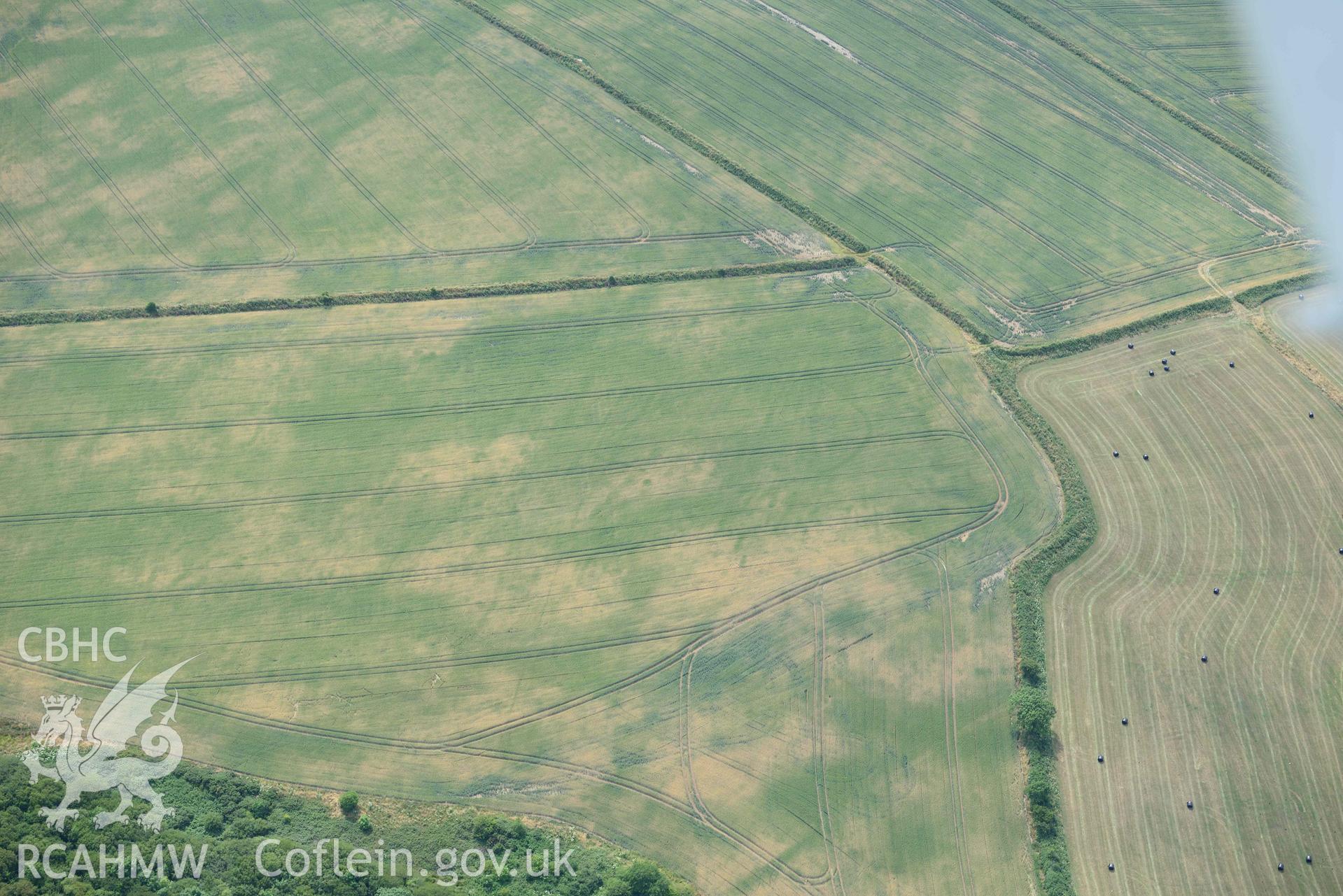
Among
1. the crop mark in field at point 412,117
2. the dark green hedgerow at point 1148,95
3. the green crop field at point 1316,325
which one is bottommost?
the crop mark in field at point 412,117

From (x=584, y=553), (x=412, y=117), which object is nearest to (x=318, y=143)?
(x=412, y=117)

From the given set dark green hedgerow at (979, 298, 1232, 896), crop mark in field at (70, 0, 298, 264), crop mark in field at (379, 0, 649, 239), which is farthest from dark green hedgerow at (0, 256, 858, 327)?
dark green hedgerow at (979, 298, 1232, 896)

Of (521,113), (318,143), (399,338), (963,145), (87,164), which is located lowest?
(87,164)

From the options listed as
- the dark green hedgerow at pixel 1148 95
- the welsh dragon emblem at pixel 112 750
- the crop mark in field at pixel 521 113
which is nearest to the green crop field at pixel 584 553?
the welsh dragon emblem at pixel 112 750

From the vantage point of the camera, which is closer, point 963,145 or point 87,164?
point 87,164

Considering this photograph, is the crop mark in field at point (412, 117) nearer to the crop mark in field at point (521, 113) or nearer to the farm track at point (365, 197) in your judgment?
the farm track at point (365, 197)

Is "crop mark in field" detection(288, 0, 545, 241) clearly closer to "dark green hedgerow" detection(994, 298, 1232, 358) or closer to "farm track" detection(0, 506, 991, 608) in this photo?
"farm track" detection(0, 506, 991, 608)

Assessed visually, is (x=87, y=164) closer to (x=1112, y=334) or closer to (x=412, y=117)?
(x=412, y=117)
